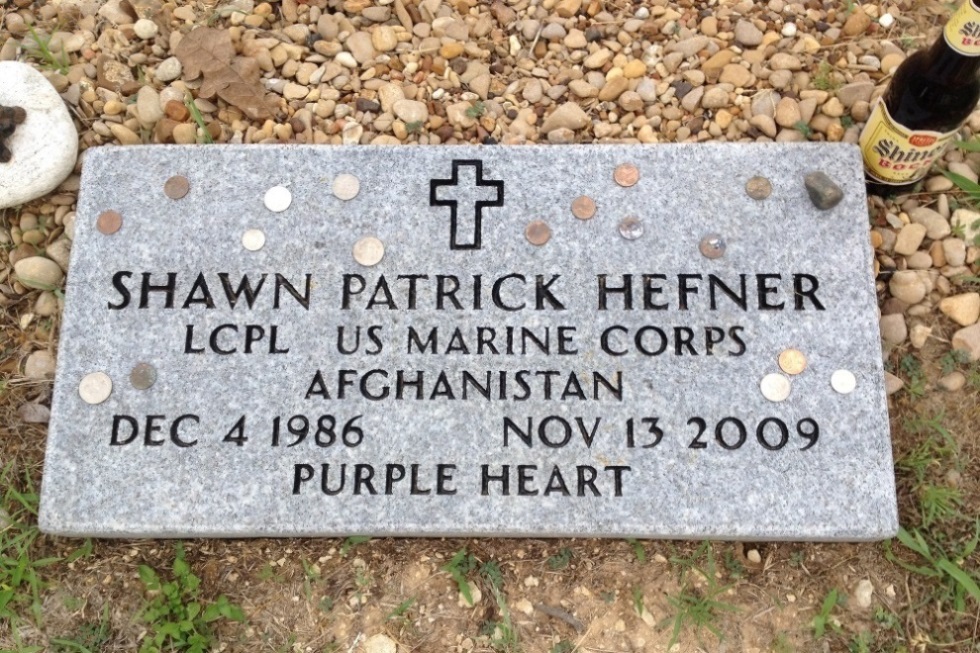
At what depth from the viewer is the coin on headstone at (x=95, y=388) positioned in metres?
1.96

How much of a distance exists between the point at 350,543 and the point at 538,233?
0.91 m

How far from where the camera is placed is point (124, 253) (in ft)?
6.71

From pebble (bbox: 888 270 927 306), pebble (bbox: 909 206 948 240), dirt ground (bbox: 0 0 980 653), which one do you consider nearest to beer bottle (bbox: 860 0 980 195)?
pebble (bbox: 909 206 948 240)

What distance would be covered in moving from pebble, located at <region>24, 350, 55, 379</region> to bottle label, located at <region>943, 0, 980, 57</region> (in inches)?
93.9

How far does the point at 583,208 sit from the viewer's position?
2.05m

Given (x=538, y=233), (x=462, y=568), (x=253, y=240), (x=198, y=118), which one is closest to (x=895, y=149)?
(x=538, y=233)

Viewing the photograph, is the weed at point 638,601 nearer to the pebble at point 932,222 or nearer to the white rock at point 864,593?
the white rock at point 864,593

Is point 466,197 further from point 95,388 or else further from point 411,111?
point 95,388

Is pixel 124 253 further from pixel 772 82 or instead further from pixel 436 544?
pixel 772 82

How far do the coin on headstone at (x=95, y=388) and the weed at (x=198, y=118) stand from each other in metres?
0.72

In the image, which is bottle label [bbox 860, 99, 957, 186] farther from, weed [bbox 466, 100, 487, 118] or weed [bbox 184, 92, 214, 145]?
weed [bbox 184, 92, 214, 145]

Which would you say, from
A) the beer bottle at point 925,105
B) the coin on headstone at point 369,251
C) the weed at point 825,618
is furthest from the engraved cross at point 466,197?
the weed at point 825,618

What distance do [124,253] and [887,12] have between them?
225 centimetres

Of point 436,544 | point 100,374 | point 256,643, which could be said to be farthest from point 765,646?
point 100,374
